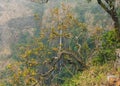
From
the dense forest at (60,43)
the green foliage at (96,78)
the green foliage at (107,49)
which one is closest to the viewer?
the green foliage at (96,78)

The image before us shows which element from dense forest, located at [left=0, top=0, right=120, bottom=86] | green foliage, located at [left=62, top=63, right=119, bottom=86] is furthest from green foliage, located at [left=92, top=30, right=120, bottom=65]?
green foliage, located at [left=62, top=63, right=119, bottom=86]

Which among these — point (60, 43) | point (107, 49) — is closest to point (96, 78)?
point (107, 49)

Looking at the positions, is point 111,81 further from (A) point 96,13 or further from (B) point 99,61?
(A) point 96,13

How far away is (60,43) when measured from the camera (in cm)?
2941

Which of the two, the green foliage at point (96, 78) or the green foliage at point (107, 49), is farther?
the green foliage at point (107, 49)

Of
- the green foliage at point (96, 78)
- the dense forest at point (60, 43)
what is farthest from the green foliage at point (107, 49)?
the green foliage at point (96, 78)

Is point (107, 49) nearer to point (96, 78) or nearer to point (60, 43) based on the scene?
point (96, 78)

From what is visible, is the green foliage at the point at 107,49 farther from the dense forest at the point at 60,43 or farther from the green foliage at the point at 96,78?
the green foliage at the point at 96,78

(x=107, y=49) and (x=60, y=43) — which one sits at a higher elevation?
(x=107, y=49)

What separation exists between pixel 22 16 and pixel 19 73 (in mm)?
50442

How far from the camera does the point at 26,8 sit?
6600 cm

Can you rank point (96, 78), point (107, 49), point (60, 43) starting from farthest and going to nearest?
1. point (60, 43)
2. point (107, 49)
3. point (96, 78)

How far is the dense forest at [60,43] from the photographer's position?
11672 millimetres

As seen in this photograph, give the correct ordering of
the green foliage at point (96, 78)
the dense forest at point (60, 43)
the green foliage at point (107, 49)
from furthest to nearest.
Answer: the green foliage at point (107, 49), the dense forest at point (60, 43), the green foliage at point (96, 78)
